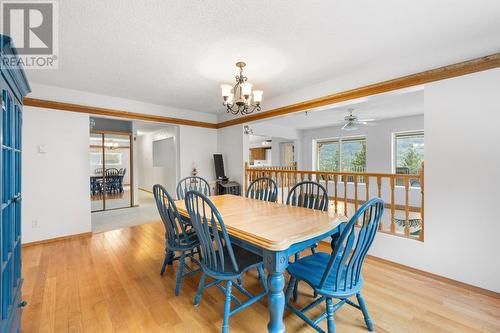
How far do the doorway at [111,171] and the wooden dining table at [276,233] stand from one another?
4.39 m

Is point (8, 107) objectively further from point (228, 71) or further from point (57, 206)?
point (57, 206)

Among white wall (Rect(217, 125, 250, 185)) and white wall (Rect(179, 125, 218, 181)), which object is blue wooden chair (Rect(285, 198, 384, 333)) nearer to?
white wall (Rect(217, 125, 250, 185))

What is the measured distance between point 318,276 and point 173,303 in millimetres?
1323

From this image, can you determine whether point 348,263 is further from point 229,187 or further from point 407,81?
point 229,187

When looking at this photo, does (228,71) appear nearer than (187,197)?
No

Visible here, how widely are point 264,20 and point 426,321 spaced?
280 centimetres

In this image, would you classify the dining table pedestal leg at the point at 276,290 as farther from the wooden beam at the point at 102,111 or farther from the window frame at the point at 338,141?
the window frame at the point at 338,141

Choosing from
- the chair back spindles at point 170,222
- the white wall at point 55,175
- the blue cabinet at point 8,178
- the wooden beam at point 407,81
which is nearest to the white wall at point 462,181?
the wooden beam at point 407,81

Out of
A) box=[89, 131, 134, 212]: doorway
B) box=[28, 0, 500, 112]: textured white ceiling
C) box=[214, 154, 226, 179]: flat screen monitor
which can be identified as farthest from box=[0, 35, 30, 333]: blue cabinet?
box=[89, 131, 134, 212]: doorway

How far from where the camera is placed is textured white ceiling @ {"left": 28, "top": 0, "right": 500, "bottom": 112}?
1.76 meters

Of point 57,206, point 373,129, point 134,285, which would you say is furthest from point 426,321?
point 373,129

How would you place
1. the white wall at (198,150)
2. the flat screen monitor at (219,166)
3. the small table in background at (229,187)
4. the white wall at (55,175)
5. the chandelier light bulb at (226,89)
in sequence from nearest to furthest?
the chandelier light bulb at (226,89) → the white wall at (55,175) → the small table in background at (229,187) → the white wall at (198,150) → the flat screen monitor at (219,166)

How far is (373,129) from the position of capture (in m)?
6.42

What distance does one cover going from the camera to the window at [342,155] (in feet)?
22.6
